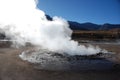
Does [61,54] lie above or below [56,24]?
below

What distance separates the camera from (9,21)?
131ft

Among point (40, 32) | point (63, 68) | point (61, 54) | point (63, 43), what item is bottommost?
point (63, 68)

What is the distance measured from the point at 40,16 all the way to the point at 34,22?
49.0 inches

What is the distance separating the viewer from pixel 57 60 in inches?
802

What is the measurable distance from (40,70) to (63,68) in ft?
5.87

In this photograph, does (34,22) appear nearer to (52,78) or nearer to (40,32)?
(40,32)

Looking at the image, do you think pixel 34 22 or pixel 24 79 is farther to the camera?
pixel 34 22

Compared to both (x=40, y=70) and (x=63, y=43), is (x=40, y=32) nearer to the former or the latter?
(x=63, y=43)

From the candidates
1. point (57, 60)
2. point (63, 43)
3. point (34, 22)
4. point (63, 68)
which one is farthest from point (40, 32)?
point (63, 68)

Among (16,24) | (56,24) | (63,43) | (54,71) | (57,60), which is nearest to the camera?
(54,71)

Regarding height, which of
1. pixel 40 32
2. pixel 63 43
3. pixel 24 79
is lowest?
pixel 24 79

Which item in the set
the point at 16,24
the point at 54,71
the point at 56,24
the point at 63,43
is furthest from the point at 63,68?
the point at 16,24

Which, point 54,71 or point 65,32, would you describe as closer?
point 54,71

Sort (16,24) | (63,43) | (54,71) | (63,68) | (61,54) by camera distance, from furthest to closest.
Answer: (16,24) < (63,43) < (61,54) < (63,68) < (54,71)
